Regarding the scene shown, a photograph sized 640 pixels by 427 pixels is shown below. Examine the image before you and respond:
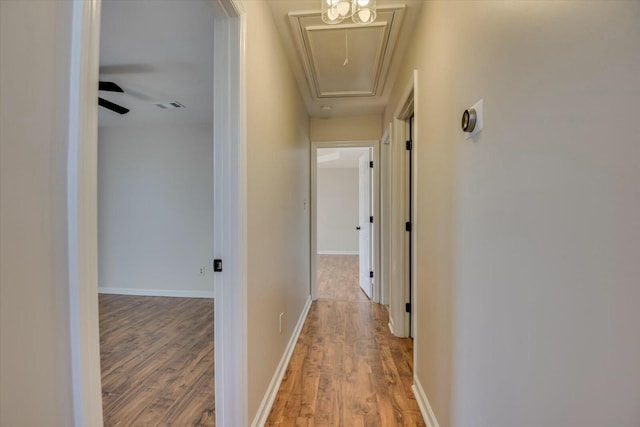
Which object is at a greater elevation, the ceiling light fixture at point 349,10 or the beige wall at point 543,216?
the ceiling light fixture at point 349,10

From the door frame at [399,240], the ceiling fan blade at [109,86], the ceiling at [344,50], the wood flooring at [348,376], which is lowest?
the wood flooring at [348,376]

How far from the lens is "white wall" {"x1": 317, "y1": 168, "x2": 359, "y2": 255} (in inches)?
296

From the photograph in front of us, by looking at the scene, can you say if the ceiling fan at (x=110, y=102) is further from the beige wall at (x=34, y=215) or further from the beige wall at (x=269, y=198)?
the beige wall at (x=34, y=215)

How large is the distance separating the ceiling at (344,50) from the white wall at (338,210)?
4341 mm

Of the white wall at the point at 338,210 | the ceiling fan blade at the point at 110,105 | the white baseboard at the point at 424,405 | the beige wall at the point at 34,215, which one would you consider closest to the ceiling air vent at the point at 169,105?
the ceiling fan blade at the point at 110,105

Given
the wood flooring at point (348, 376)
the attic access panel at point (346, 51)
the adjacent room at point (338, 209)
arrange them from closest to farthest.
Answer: the wood flooring at point (348, 376) < the attic access panel at point (346, 51) < the adjacent room at point (338, 209)

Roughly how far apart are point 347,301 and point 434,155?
2641 mm

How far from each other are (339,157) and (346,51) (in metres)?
4.04

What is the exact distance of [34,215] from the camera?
44cm

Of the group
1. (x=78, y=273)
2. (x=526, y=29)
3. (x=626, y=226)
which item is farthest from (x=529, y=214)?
(x=78, y=273)

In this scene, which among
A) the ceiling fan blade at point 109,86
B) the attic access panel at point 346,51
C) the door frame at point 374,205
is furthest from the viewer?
the door frame at point 374,205

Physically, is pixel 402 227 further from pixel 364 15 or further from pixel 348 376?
pixel 364 15

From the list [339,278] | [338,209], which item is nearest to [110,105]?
[339,278]

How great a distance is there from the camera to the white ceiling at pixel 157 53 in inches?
66.6
